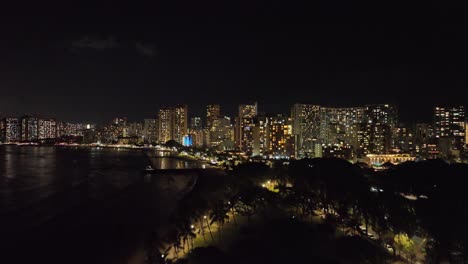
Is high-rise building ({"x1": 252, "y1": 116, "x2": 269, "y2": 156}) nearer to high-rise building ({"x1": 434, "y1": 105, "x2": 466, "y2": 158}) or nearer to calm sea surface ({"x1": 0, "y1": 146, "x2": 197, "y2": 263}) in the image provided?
high-rise building ({"x1": 434, "y1": 105, "x2": 466, "y2": 158})

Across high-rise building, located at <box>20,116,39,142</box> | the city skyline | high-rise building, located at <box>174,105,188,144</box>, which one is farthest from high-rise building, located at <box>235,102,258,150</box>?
high-rise building, located at <box>20,116,39,142</box>

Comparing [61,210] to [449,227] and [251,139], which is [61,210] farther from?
[251,139]

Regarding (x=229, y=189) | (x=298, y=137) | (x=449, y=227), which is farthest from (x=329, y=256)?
(x=298, y=137)

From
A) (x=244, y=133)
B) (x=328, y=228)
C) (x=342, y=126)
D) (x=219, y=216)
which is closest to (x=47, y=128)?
(x=244, y=133)

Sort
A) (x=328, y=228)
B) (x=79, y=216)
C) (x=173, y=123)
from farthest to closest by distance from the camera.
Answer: (x=173, y=123) < (x=79, y=216) < (x=328, y=228)

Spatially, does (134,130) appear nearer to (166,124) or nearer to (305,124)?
(166,124)

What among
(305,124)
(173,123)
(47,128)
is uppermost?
(173,123)
